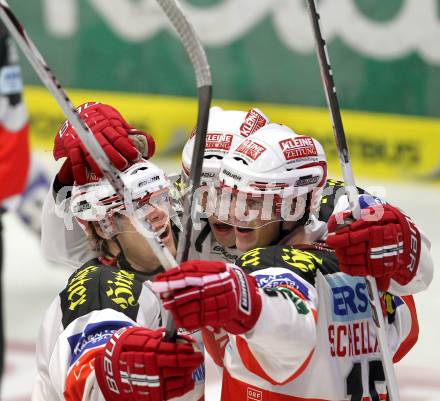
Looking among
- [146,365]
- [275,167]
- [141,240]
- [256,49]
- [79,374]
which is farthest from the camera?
[256,49]

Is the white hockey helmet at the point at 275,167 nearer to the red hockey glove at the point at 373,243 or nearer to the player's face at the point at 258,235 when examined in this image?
the player's face at the point at 258,235

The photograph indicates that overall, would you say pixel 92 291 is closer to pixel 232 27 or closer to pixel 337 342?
pixel 337 342

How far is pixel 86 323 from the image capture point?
10.1 feet

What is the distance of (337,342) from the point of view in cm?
312

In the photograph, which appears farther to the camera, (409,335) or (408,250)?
(409,335)

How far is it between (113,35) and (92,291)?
230 inches

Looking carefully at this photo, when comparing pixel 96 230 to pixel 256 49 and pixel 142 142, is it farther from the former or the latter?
pixel 256 49

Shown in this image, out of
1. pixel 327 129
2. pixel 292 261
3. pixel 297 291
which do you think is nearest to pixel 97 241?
pixel 292 261

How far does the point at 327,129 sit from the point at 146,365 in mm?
5338

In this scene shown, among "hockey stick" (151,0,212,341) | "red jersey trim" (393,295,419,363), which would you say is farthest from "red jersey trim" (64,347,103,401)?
"red jersey trim" (393,295,419,363)

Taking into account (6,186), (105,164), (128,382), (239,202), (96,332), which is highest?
(6,186)

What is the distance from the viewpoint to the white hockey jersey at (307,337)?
9.03ft

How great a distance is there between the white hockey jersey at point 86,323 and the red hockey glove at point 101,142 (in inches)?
11.1

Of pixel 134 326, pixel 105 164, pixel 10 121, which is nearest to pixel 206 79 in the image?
pixel 105 164
